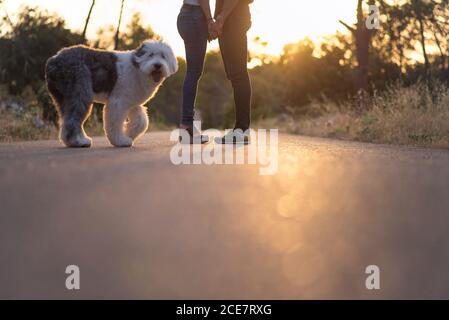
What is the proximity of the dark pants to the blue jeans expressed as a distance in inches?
13.9

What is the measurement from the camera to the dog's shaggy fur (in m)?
6.87

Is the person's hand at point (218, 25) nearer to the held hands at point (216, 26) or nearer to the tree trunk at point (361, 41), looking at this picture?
the held hands at point (216, 26)

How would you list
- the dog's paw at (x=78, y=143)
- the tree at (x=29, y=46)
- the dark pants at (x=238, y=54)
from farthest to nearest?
the tree at (x=29, y=46)
the dark pants at (x=238, y=54)
the dog's paw at (x=78, y=143)

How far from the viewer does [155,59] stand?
274 inches

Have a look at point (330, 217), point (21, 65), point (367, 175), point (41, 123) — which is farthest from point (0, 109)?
point (330, 217)

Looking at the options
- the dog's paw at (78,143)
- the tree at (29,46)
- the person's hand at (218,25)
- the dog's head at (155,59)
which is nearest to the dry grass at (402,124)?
the person's hand at (218,25)

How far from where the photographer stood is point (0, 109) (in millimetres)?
12617

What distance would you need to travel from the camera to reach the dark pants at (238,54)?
25.4 ft

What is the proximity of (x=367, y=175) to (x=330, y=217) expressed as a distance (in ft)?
5.16

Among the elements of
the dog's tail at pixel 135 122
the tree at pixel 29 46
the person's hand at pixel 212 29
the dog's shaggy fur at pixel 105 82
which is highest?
the tree at pixel 29 46

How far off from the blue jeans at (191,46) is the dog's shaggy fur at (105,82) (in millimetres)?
287

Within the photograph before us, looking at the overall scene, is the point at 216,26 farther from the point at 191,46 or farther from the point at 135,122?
the point at 135,122

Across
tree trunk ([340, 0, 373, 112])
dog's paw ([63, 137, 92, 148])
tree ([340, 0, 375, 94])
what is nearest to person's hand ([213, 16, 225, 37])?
dog's paw ([63, 137, 92, 148])
